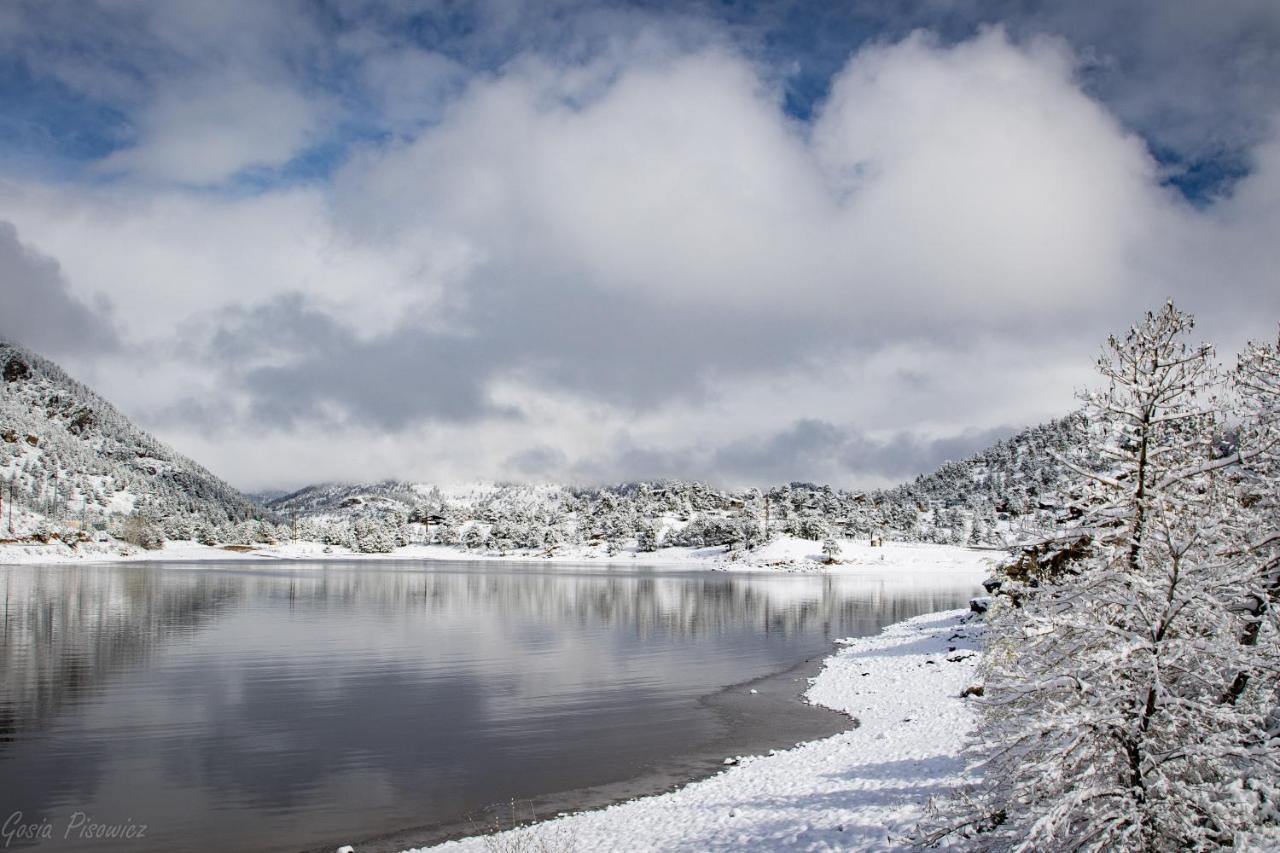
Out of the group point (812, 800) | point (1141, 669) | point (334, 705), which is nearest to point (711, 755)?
point (812, 800)

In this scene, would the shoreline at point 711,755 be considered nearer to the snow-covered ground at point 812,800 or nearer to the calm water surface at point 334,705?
the calm water surface at point 334,705

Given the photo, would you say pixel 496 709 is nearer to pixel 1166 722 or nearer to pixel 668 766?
pixel 668 766

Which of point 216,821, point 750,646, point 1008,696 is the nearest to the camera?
point 1008,696

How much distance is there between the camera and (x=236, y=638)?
55.7 meters

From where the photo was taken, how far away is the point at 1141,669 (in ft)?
33.8

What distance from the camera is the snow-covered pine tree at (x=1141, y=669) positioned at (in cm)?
984

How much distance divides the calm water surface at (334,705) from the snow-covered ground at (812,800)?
3520mm

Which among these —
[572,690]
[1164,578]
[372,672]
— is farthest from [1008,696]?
[372,672]

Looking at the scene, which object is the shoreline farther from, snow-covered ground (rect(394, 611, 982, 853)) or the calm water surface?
snow-covered ground (rect(394, 611, 982, 853))

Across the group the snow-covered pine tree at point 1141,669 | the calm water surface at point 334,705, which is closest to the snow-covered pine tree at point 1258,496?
the snow-covered pine tree at point 1141,669

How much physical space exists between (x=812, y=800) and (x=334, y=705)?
2418cm

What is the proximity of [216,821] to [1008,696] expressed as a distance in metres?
20.8

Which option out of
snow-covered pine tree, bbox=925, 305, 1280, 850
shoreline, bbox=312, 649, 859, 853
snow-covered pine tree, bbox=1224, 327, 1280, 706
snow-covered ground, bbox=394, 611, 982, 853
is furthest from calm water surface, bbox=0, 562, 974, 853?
snow-covered pine tree, bbox=1224, 327, 1280, 706

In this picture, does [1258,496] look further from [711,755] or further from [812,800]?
[711,755]
